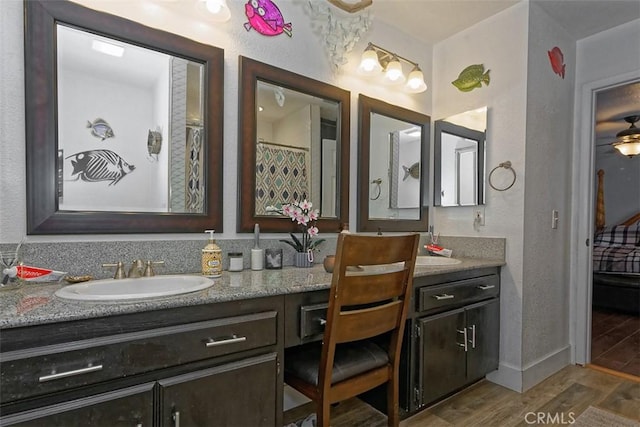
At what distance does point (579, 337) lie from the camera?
8.47ft

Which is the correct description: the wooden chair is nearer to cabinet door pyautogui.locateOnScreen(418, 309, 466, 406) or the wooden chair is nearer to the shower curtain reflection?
cabinet door pyautogui.locateOnScreen(418, 309, 466, 406)

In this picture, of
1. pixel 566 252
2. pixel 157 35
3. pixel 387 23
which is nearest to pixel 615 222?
pixel 566 252

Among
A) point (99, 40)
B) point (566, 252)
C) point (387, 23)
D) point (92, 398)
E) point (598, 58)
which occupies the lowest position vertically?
point (92, 398)

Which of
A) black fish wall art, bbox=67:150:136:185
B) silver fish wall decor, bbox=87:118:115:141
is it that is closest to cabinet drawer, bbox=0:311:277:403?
black fish wall art, bbox=67:150:136:185

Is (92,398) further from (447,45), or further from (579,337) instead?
(579,337)

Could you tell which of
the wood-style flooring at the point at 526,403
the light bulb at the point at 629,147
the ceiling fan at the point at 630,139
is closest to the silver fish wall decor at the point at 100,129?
the wood-style flooring at the point at 526,403

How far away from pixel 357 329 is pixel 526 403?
1483 millimetres

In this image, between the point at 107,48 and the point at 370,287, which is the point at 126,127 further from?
the point at 370,287

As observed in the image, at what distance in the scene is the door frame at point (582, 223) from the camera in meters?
2.58

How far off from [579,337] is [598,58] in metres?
2.11

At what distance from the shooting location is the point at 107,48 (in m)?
1.39

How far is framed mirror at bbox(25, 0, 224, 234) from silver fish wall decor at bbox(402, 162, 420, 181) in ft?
4.61

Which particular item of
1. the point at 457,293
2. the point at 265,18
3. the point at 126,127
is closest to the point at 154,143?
the point at 126,127

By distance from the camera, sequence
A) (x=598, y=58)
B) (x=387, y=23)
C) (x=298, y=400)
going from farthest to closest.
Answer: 1. (x=598, y=58)
2. (x=387, y=23)
3. (x=298, y=400)
